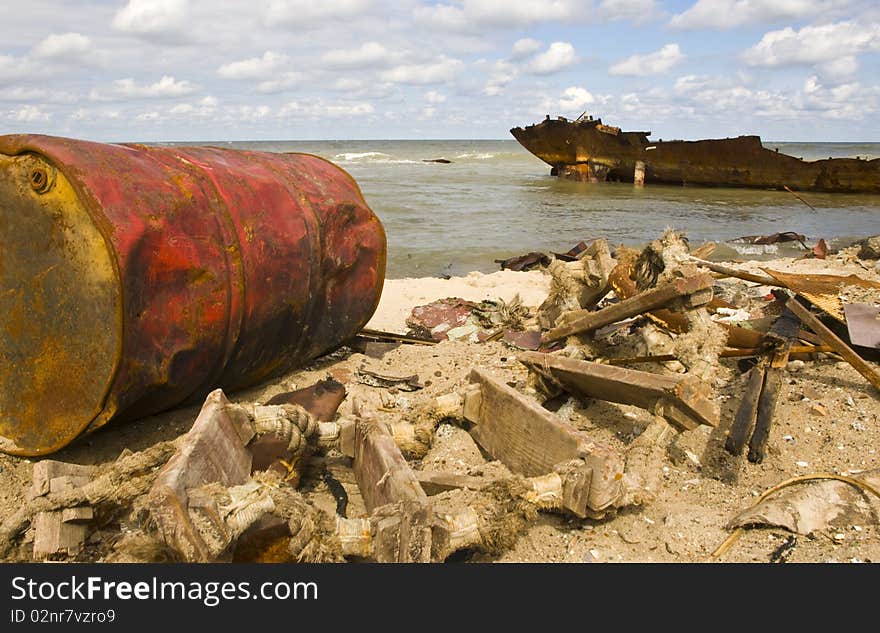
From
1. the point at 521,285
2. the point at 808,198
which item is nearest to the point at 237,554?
the point at 521,285

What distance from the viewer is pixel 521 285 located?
7.28 metres

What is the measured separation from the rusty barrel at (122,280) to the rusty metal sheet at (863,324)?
345 centimetres

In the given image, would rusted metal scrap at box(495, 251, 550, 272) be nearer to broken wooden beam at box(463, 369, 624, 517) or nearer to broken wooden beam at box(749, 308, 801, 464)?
broken wooden beam at box(749, 308, 801, 464)

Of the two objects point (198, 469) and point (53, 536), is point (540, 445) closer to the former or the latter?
point (198, 469)

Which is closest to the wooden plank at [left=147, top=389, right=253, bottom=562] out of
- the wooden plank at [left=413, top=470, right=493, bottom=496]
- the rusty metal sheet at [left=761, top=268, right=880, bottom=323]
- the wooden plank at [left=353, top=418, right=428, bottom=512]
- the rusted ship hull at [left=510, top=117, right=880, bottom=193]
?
the wooden plank at [left=353, top=418, right=428, bottom=512]

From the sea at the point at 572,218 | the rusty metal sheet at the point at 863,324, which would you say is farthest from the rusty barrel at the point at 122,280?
the sea at the point at 572,218

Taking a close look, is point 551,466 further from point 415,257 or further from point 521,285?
point 415,257

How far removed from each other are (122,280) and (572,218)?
12496 mm

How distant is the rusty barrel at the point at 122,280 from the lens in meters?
2.76

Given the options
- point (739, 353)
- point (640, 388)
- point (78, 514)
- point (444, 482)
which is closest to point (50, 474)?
point (78, 514)

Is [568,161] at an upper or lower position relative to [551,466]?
upper

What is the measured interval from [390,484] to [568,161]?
82.4 feet

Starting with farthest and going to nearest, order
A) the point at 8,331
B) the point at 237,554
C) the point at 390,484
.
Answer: the point at 8,331 < the point at 390,484 < the point at 237,554

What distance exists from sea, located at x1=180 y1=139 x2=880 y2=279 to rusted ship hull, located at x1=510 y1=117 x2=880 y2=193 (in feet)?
1.89
